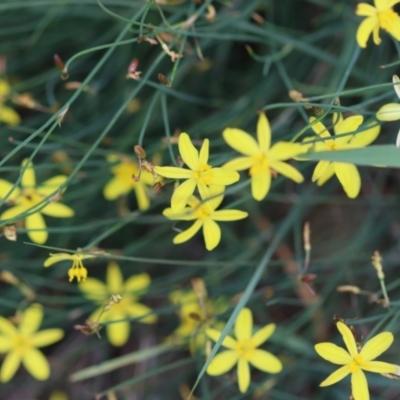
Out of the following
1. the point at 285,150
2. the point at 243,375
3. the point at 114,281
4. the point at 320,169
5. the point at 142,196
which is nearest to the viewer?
the point at 285,150

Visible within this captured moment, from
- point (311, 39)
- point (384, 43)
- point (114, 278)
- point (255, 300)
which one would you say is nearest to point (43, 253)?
point (114, 278)

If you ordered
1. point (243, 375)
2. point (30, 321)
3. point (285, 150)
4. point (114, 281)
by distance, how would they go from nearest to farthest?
1. point (285, 150)
2. point (243, 375)
3. point (30, 321)
4. point (114, 281)

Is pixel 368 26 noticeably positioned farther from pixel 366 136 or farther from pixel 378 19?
pixel 366 136

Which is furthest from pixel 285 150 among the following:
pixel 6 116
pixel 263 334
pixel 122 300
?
pixel 6 116

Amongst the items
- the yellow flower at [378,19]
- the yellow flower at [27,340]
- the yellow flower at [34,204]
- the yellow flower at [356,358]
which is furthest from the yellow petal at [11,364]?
the yellow flower at [378,19]

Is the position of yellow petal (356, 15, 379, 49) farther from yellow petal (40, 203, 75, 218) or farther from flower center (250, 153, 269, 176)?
yellow petal (40, 203, 75, 218)

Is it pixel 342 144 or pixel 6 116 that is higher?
pixel 6 116

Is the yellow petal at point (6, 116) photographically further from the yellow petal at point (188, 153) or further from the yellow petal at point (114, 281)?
the yellow petal at point (188, 153)

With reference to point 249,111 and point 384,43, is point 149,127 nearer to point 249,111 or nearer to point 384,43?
point 249,111
